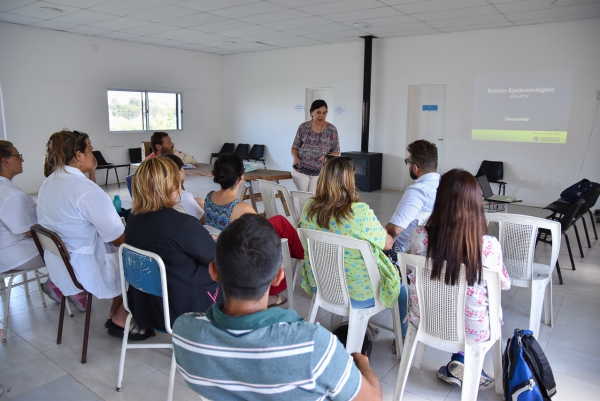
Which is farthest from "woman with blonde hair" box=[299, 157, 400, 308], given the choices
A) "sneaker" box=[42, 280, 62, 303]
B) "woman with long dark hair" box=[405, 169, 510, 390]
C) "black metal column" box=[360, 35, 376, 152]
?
"black metal column" box=[360, 35, 376, 152]

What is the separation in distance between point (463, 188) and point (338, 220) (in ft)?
2.24

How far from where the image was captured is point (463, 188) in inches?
73.0

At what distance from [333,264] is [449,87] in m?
6.49

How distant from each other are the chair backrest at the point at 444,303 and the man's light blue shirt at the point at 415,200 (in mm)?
742

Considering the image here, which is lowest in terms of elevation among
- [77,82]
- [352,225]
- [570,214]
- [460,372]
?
[460,372]

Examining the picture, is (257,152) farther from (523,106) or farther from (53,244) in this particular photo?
(53,244)

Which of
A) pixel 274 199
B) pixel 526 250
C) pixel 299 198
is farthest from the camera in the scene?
pixel 274 199

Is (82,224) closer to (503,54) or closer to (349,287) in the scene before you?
(349,287)

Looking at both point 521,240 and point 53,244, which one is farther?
point 521,240

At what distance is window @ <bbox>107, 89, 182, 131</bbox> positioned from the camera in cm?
921

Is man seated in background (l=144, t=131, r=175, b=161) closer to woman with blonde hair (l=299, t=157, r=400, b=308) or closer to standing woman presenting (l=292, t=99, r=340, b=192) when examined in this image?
standing woman presenting (l=292, t=99, r=340, b=192)

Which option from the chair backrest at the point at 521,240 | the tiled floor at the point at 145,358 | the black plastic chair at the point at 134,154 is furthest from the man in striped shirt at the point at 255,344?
the black plastic chair at the point at 134,154

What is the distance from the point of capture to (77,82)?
27.8ft

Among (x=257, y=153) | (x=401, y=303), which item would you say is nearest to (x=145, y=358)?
(x=401, y=303)
